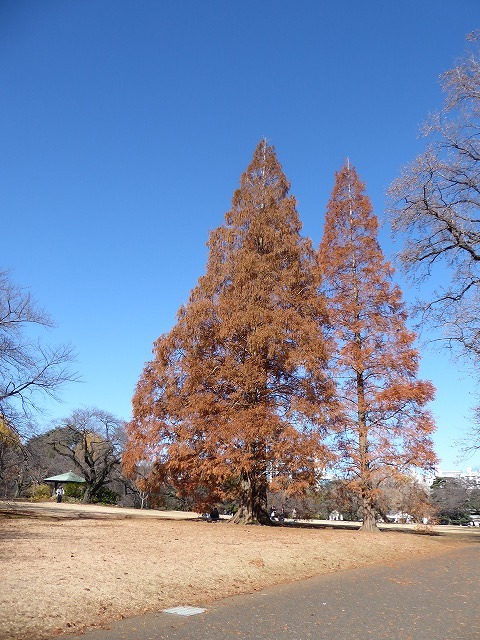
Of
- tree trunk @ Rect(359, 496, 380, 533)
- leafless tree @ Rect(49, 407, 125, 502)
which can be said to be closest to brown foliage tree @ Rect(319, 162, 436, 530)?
tree trunk @ Rect(359, 496, 380, 533)

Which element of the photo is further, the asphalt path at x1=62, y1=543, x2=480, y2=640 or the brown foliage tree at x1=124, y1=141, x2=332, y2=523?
the brown foliage tree at x1=124, y1=141, x2=332, y2=523

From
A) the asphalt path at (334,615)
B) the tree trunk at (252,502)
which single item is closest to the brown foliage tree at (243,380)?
the tree trunk at (252,502)

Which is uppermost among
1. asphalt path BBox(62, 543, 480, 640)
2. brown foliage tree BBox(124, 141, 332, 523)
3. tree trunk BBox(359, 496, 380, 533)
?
brown foliage tree BBox(124, 141, 332, 523)

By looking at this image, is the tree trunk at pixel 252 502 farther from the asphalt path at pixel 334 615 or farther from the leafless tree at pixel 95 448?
the leafless tree at pixel 95 448

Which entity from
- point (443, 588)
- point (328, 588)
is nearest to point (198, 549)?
point (328, 588)

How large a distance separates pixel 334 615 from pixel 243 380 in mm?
13047

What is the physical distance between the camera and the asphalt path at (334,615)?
5574mm

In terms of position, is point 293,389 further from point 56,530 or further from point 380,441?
point 56,530

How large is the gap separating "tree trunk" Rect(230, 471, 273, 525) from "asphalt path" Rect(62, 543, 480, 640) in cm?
1061

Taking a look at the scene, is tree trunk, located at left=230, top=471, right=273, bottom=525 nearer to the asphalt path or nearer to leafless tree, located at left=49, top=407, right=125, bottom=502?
the asphalt path

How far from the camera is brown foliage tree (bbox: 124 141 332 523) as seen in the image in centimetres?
1886

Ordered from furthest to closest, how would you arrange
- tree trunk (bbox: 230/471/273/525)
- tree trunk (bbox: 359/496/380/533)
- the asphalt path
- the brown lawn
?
tree trunk (bbox: 359/496/380/533)
tree trunk (bbox: 230/471/273/525)
the brown lawn
the asphalt path

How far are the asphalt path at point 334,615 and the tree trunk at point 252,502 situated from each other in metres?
10.6

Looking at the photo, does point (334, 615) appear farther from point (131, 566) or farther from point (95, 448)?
point (95, 448)
